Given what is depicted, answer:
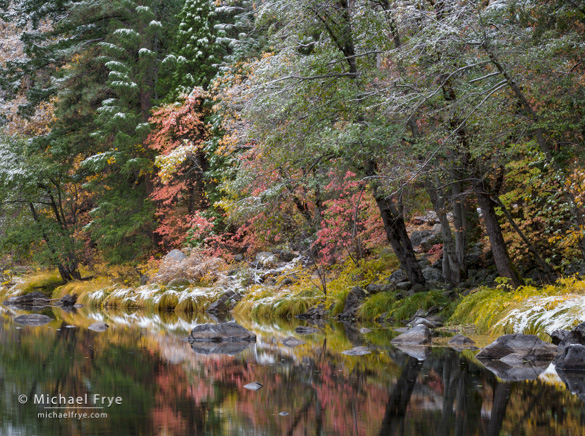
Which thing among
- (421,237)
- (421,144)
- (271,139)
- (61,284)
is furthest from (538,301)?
(61,284)

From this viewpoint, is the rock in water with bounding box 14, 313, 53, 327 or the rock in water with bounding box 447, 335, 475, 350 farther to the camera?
the rock in water with bounding box 14, 313, 53, 327

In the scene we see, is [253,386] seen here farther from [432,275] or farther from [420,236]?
[420,236]

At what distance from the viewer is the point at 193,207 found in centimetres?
2038

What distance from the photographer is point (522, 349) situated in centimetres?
668

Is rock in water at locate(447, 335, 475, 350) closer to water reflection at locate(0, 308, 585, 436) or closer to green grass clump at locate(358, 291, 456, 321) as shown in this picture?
water reflection at locate(0, 308, 585, 436)

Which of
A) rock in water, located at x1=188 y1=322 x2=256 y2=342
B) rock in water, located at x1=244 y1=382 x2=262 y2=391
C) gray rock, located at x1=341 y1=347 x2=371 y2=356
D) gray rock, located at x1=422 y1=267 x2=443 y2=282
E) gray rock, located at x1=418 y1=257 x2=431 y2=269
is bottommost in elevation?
gray rock, located at x1=341 y1=347 x2=371 y2=356

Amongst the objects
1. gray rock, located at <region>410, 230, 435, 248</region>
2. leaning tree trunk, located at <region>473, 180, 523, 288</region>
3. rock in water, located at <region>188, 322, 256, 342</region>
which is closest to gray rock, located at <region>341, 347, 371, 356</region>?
rock in water, located at <region>188, 322, 256, 342</region>

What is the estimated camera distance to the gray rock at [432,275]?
12312 millimetres

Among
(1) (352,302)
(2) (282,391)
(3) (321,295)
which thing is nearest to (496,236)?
(1) (352,302)

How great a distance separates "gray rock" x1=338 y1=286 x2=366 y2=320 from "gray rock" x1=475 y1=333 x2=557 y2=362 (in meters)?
5.32

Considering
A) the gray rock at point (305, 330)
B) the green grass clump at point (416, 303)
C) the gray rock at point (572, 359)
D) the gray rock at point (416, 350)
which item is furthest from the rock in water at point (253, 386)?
the green grass clump at point (416, 303)

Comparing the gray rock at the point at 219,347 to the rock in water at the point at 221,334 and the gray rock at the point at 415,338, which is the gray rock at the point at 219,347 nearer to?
the rock in water at the point at 221,334

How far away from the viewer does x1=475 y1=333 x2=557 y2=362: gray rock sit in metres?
6.57

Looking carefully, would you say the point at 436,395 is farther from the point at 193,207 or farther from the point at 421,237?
the point at 193,207
